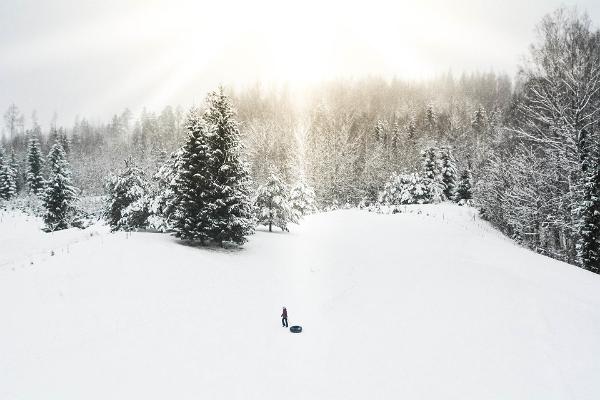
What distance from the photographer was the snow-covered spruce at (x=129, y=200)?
29188 millimetres

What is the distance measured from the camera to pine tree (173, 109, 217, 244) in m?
24.4

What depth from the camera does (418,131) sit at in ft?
406

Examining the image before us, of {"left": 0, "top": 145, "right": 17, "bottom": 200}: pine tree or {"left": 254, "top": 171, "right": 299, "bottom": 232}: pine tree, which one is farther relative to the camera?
{"left": 0, "top": 145, "right": 17, "bottom": 200}: pine tree

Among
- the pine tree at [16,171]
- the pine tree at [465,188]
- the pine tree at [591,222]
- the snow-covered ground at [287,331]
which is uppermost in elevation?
the pine tree at [16,171]

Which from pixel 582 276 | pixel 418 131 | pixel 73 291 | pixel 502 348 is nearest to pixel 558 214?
pixel 582 276

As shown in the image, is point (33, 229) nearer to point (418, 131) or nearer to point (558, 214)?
point (558, 214)

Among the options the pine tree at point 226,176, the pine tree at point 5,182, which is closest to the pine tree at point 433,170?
the pine tree at point 226,176

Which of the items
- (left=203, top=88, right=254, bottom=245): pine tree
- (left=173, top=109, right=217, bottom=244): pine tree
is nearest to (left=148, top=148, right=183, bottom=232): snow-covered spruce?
(left=173, top=109, right=217, bottom=244): pine tree

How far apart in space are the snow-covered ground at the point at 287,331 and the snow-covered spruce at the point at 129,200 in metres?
7.05

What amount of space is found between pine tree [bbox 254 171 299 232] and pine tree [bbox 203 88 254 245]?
284 inches

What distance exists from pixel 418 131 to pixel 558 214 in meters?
99.3

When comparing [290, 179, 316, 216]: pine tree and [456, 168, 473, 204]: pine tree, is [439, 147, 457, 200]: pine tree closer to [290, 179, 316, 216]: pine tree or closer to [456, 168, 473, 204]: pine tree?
[456, 168, 473, 204]: pine tree

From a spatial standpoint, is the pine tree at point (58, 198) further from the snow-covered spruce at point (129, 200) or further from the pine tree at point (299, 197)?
the pine tree at point (299, 197)

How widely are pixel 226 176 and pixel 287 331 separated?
12968mm
